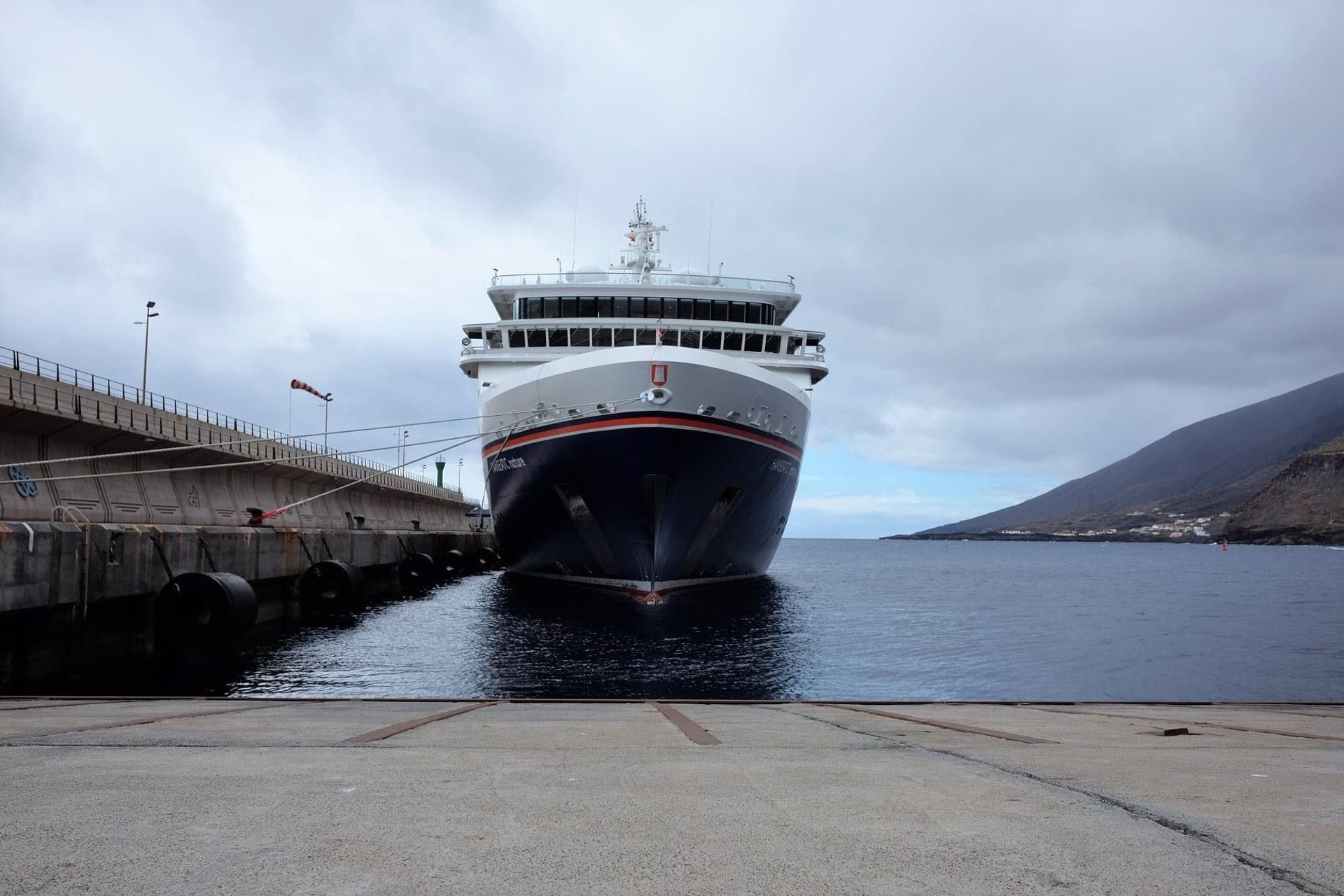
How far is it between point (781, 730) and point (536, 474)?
21.0 metres

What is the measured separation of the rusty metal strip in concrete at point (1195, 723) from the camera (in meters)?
7.43

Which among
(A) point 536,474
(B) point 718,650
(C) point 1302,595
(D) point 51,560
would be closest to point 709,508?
(A) point 536,474

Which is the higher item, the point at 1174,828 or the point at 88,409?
the point at 88,409

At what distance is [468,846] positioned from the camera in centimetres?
325

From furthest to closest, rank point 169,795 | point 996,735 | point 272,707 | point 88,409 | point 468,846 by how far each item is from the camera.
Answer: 1. point 88,409
2. point 272,707
3. point 996,735
4. point 169,795
5. point 468,846

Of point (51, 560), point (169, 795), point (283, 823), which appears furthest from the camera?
point (51, 560)

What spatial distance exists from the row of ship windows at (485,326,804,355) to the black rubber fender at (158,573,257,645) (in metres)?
16.6

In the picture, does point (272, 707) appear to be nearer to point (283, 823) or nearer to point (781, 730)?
point (781, 730)

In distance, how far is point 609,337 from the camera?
107 feet

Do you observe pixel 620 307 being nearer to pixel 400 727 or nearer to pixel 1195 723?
pixel 1195 723

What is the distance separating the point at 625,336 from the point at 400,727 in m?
26.3

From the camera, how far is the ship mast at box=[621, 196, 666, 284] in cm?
4075

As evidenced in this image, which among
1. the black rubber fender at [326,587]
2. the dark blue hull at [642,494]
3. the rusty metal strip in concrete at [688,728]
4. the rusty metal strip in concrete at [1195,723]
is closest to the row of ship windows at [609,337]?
the dark blue hull at [642,494]

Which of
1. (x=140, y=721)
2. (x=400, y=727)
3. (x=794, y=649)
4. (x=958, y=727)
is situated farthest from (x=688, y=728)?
(x=794, y=649)
